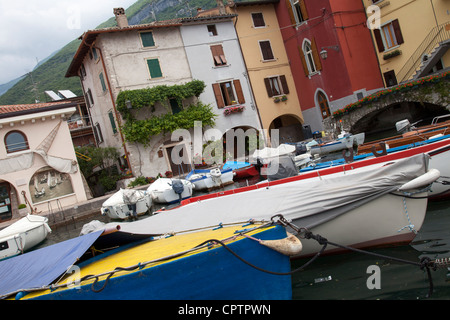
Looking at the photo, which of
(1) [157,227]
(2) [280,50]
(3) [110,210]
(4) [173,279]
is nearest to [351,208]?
(4) [173,279]

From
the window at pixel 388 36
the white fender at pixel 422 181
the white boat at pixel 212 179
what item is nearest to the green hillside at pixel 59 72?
the window at pixel 388 36

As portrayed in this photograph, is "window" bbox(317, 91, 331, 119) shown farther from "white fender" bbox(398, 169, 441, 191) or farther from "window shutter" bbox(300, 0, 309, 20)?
"white fender" bbox(398, 169, 441, 191)

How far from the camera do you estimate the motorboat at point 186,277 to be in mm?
4363

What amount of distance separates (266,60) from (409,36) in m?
9.83

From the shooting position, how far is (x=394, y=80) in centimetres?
2456

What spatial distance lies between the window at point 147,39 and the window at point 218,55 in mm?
4348

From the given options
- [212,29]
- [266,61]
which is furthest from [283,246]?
[266,61]

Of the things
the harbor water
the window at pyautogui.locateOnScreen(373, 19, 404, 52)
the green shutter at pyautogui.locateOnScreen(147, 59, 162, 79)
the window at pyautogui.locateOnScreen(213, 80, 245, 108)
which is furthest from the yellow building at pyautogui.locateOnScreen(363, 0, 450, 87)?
the harbor water

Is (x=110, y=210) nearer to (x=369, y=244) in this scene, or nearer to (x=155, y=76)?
(x=155, y=76)

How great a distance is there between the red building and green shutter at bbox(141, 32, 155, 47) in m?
9.97

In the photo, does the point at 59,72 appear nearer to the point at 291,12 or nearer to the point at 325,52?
the point at 291,12

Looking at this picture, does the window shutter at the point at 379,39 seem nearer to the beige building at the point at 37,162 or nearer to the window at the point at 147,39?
the window at the point at 147,39

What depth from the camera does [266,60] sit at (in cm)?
2911

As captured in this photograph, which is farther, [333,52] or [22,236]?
[333,52]
